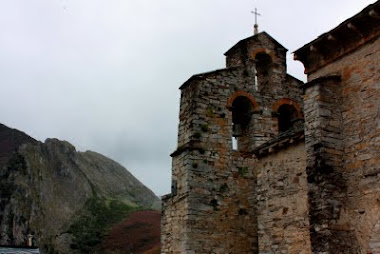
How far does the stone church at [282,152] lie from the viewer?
7.95 m

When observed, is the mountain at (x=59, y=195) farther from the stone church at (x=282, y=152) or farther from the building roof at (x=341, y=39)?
the building roof at (x=341, y=39)

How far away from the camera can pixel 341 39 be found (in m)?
8.66

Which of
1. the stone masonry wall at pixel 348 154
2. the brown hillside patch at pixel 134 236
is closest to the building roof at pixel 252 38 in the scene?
the stone masonry wall at pixel 348 154

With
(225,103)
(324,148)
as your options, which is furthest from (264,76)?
(324,148)

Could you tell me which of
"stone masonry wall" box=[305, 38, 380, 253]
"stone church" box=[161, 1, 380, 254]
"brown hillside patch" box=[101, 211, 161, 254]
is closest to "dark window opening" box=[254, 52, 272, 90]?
"stone church" box=[161, 1, 380, 254]

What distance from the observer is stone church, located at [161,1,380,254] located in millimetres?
7953

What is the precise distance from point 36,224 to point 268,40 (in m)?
35.7

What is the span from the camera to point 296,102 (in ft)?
46.1

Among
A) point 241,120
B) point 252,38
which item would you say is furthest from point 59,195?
point 252,38

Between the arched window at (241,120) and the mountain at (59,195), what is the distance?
26704mm

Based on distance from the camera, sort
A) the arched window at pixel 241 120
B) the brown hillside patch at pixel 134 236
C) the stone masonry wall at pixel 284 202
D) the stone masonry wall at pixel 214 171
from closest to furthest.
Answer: the stone masonry wall at pixel 284 202 < the stone masonry wall at pixel 214 171 < the arched window at pixel 241 120 < the brown hillside patch at pixel 134 236

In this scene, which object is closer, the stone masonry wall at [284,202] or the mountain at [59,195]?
the stone masonry wall at [284,202]

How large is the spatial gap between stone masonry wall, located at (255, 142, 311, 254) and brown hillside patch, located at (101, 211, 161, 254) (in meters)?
24.3

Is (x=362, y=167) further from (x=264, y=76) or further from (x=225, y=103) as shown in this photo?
(x=264, y=76)
